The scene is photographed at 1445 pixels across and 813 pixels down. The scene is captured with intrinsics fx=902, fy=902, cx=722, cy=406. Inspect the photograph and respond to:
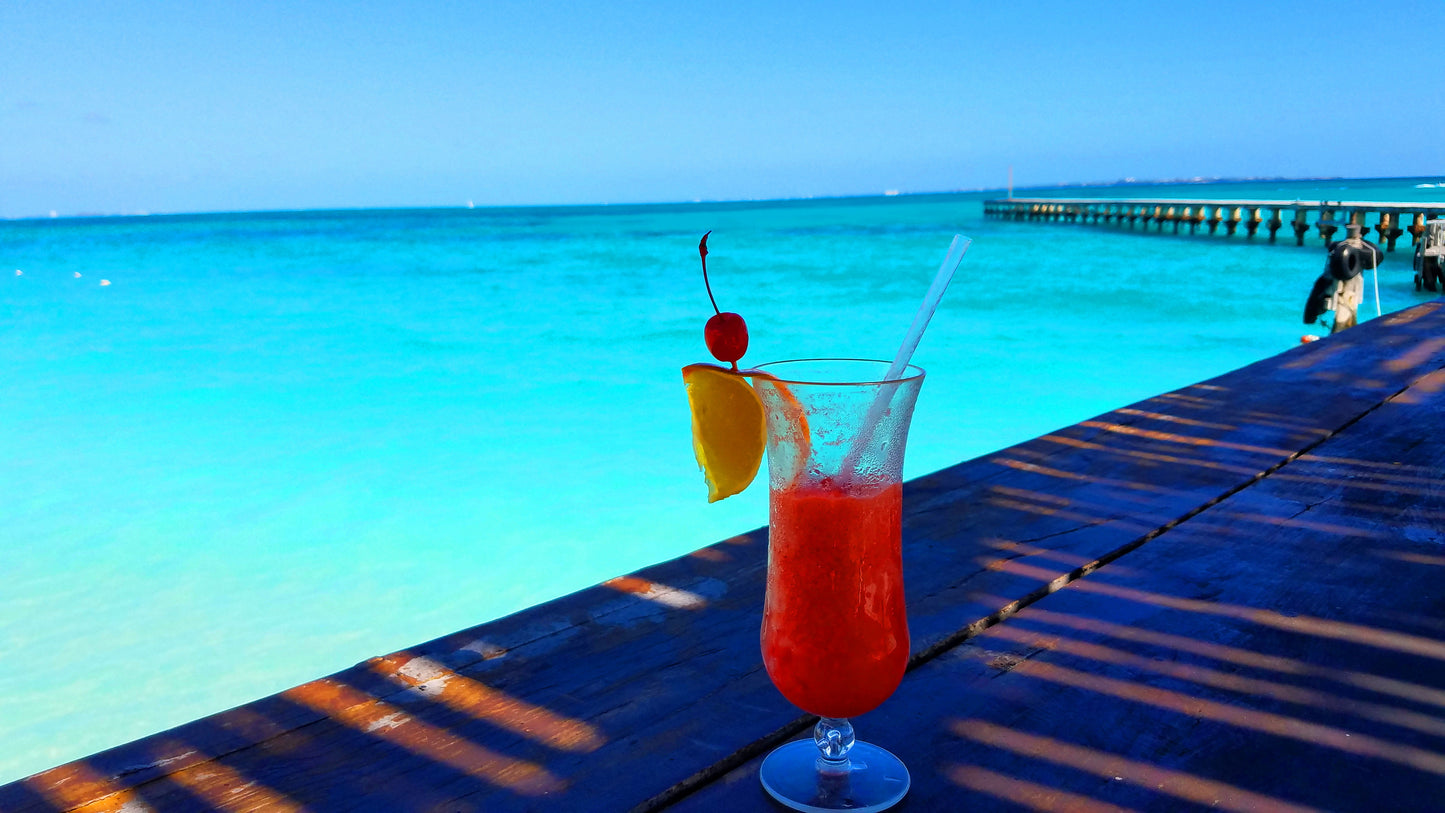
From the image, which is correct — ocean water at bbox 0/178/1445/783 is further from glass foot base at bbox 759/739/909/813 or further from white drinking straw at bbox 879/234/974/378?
white drinking straw at bbox 879/234/974/378

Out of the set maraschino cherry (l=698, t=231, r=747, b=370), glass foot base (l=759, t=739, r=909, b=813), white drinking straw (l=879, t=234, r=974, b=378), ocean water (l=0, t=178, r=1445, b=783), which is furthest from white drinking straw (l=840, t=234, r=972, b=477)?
ocean water (l=0, t=178, r=1445, b=783)

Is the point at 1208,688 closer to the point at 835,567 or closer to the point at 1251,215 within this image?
the point at 835,567

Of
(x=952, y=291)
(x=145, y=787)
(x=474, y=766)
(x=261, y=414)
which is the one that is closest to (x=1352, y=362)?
(x=474, y=766)

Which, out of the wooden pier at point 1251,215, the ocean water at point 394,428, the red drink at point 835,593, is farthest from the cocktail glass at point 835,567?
the wooden pier at point 1251,215

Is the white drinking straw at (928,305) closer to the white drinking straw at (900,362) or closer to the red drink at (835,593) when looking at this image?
the white drinking straw at (900,362)

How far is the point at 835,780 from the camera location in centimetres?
75

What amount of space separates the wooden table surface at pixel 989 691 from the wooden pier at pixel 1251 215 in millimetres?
9894

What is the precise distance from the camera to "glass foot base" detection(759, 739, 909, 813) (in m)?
0.72

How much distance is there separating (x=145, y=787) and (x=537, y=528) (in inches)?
205

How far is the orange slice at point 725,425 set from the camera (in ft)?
2.54

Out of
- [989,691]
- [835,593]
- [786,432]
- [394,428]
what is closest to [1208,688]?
[989,691]

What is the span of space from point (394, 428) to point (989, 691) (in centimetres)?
→ 817

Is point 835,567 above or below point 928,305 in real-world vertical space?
below

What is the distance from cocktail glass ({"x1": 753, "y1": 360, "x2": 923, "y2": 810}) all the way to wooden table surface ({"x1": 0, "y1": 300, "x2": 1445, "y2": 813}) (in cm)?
5
